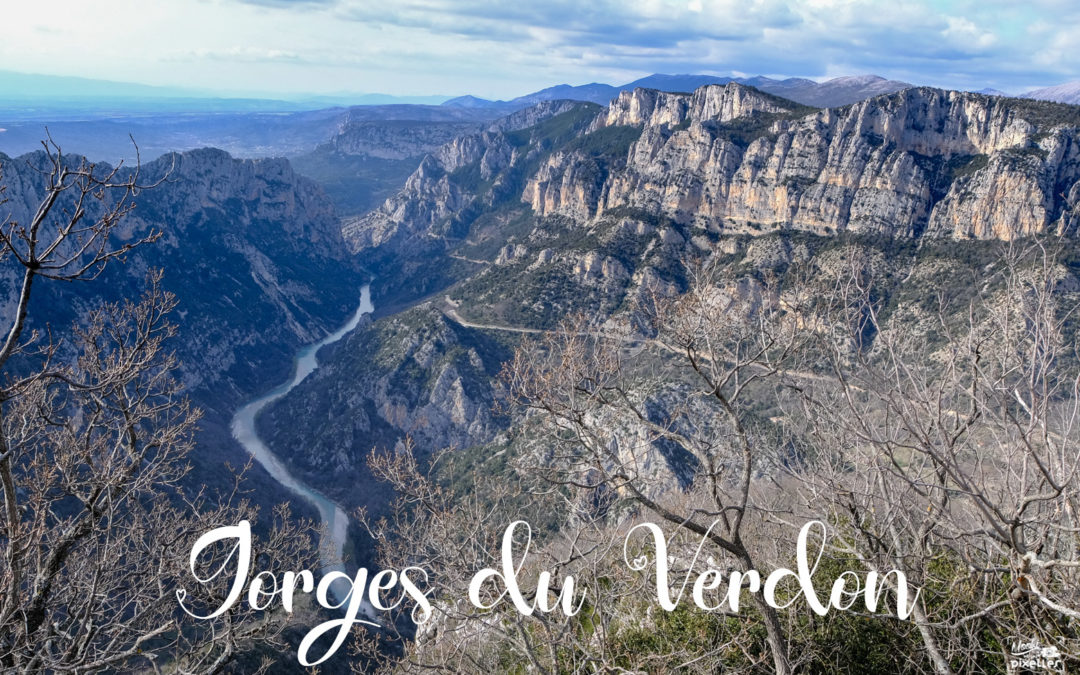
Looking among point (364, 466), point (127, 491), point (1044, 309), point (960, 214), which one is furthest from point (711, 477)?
point (960, 214)

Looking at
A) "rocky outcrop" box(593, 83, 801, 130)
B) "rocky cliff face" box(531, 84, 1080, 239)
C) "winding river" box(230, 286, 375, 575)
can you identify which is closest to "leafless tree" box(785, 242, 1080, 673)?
"winding river" box(230, 286, 375, 575)

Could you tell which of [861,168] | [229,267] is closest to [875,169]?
[861,168]

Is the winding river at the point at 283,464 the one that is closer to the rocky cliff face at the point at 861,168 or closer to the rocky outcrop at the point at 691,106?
the rocky cliff face at the point at 861,168

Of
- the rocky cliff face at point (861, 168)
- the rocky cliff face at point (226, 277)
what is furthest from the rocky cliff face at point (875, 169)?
the rocky cliff face at point (226, 277)

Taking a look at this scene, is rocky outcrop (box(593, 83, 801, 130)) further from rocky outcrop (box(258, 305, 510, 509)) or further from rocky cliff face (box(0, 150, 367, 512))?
rocky cliff face (box(0, 150, 367, 512))

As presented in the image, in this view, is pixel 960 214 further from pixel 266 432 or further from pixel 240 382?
pixel 240 382

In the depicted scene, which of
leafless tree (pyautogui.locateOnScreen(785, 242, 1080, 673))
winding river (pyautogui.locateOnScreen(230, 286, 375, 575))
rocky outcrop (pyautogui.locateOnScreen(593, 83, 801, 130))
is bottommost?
winding river (pyautogui.locateOnScreen(230, 286, 375, 575))
